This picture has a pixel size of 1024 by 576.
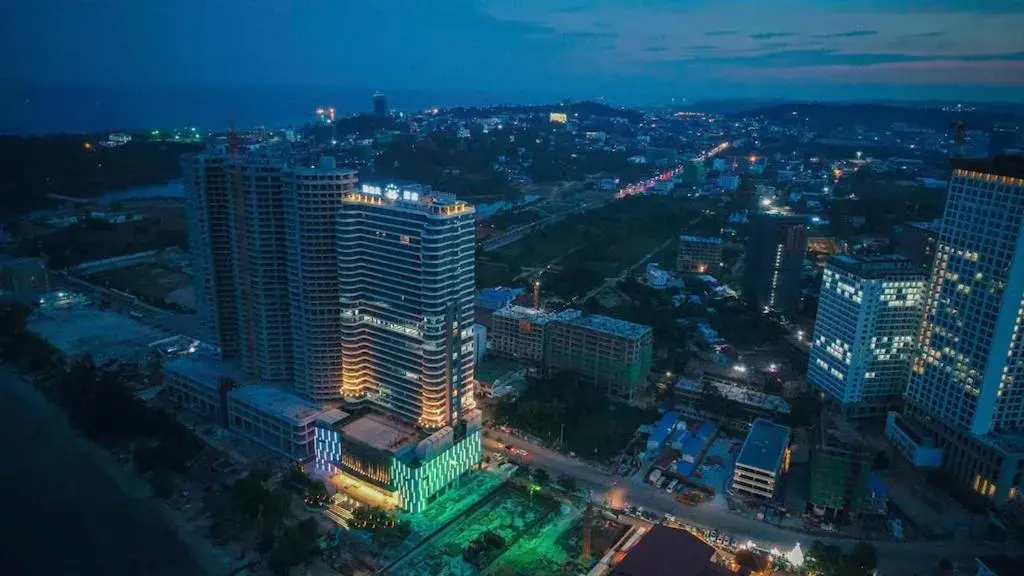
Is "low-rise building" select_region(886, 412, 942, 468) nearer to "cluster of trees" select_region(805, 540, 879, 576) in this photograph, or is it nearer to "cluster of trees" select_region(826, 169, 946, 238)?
"cluster of trees" select_region(805, 540, 879, 576)

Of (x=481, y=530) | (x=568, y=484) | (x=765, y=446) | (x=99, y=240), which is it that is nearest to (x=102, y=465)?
(x=481, y=530)

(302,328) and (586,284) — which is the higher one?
(302,328)

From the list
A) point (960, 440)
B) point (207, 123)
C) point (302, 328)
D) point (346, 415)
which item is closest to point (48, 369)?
point (302, 328)

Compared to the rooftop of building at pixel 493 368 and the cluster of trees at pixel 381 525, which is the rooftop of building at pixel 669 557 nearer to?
the cluster of trees at pixel 381 525

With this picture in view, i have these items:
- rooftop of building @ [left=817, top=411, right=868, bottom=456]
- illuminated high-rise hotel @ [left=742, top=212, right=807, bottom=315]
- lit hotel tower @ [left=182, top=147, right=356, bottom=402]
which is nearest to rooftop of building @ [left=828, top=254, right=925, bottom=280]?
rooftop of building @ [left=817, top=411, right=868, bottom=456]

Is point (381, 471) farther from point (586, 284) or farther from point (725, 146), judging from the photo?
point (725, 146)

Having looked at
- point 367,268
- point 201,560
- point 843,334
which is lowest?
point 201,560
